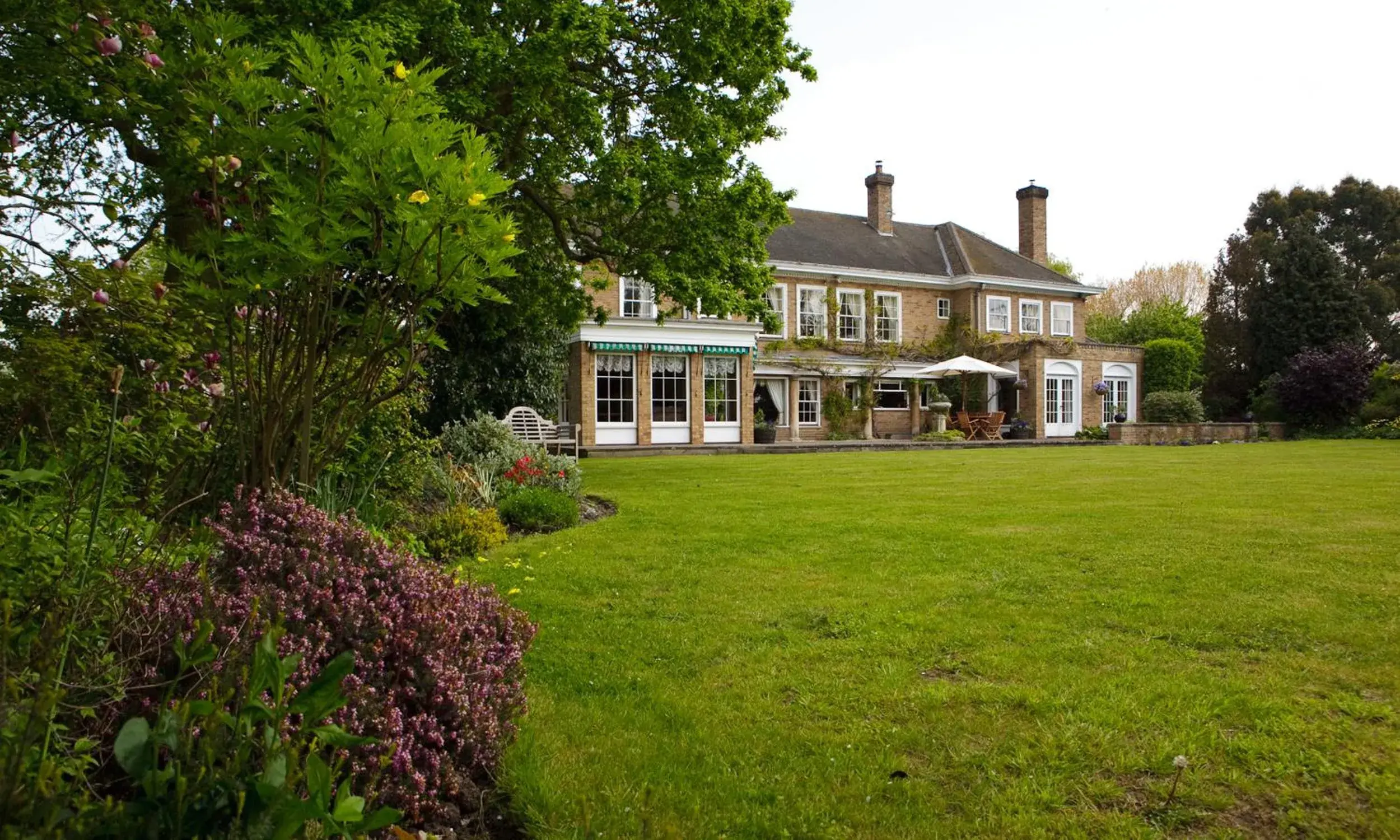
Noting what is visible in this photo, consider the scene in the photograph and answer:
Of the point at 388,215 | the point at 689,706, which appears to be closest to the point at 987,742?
the point at 689,706

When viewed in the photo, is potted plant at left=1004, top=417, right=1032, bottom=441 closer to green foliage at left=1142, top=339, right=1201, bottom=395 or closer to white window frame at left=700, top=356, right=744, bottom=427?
green foliage at left=1142, top=339, right=1201, bottom=395

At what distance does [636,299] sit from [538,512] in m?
18.5

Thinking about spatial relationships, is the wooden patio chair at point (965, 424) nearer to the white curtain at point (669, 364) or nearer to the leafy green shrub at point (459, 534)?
the white curtain at point (669, 364)

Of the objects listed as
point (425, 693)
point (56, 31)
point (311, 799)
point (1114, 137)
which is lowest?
point (425, 693)

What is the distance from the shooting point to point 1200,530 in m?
7.36

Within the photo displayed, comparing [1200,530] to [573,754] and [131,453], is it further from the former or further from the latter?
[131,453]

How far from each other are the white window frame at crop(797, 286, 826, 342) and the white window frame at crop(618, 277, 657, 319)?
20.0ft

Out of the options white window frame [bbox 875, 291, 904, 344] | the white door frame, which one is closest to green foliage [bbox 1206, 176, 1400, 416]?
the white door frame

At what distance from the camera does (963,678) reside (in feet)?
12.2

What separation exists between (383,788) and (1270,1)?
8.73 m

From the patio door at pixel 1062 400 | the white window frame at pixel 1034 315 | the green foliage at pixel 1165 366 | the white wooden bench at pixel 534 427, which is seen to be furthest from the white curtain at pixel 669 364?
the green foliage at pixel 1165 366

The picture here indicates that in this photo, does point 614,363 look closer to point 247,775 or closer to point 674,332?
point 674,332

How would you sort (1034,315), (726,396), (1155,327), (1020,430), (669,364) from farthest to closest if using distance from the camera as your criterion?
(1155,327)
(1034,315)
(1020,430)
(726,396)
(669,364)

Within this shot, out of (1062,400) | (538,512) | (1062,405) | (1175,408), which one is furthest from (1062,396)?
(538,512)
